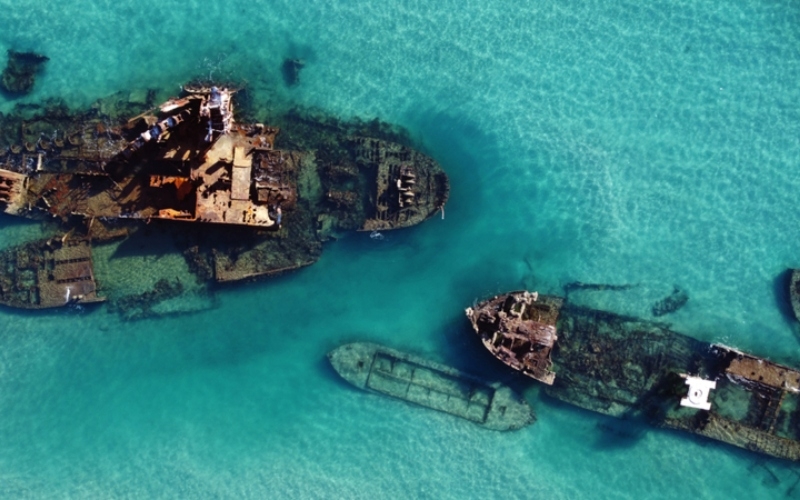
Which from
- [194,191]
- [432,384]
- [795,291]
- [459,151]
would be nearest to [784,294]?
[795,291]

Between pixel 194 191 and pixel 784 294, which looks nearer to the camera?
pixel 194 191

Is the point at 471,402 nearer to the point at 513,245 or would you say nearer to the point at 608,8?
the point at 513,245

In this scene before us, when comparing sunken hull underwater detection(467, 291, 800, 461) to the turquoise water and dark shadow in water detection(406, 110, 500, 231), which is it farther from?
dark shadow in water detection(406, 110, 500, 231)

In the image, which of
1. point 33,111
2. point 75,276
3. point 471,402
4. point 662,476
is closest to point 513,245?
point 471,402

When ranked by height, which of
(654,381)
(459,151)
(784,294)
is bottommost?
(654,381)

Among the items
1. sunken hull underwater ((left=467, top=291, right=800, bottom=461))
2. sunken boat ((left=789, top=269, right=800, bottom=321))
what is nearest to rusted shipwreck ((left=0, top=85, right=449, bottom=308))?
sunken hull underwater ((left=467, top=291, right=800, bottom=461))

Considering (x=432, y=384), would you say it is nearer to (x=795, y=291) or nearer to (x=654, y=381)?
(x=654, y=381)

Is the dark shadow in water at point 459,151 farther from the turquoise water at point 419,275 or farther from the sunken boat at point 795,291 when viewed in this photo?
the sunken boat at point 795,291

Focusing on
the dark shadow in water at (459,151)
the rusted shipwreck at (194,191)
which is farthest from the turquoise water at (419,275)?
the rusted shipwreck at (194,191)
